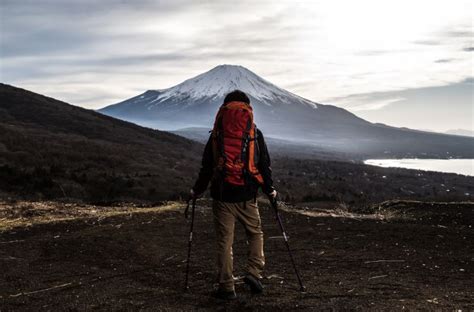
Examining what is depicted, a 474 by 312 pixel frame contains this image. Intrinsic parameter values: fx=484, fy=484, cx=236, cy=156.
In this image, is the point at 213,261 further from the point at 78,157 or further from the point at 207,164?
the point at 78,157

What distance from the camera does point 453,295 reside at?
7492mm

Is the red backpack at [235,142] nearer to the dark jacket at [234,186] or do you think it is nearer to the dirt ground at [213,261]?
the dark jacket at [234,186]

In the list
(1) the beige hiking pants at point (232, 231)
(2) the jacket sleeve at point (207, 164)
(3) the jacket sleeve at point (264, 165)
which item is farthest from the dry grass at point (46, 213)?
(3) the jacket sleeve at point (264, 165)

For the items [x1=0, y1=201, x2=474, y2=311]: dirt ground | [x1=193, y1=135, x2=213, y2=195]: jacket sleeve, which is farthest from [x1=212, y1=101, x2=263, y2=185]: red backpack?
[x1=0, y1=201, x2=474, y2=311]: dirt ground

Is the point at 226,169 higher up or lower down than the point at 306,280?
higher up

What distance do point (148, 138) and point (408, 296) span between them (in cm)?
7846

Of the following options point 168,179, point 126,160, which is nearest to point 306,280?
point 168,179

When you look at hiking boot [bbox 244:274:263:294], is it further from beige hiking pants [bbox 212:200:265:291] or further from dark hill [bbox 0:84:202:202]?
dark hill [bbox 0:84:202:202]

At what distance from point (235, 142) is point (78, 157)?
4180 cm

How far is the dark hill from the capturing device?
96.3ft

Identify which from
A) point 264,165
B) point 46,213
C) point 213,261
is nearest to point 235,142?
point 264,165

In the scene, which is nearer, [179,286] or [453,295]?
[453,295]

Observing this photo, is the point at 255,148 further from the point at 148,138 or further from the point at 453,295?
the point at 148,138

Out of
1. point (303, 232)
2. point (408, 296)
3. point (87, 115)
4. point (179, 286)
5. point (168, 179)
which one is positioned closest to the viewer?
point (408, 296)
